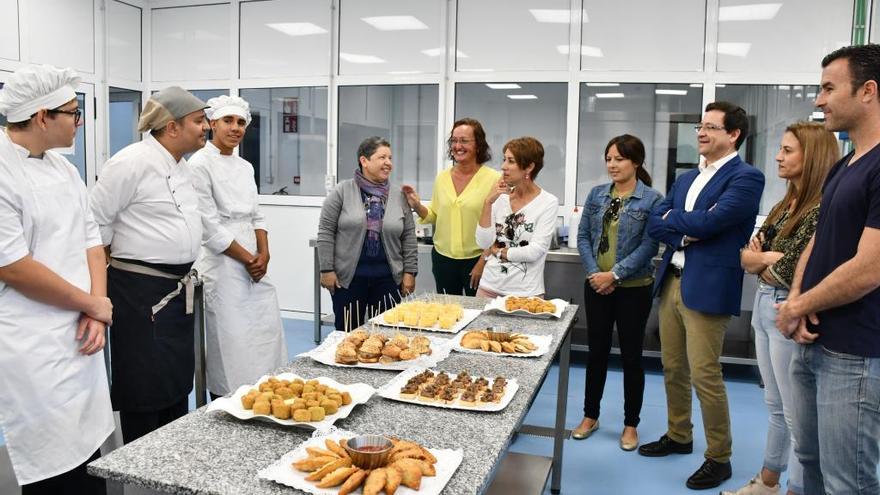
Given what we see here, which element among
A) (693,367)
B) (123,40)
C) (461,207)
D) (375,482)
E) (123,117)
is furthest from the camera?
(123,117)

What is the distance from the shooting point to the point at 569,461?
330 cm

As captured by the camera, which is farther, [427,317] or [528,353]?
[427,317]

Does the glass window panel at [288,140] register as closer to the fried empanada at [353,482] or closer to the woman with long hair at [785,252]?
the woman with long hair at [785,252]

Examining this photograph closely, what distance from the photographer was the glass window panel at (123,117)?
264 inches

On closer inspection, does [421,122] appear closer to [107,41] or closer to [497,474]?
[107,41]

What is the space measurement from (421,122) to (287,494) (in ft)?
16.7

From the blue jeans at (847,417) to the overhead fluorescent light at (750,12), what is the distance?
155 inches

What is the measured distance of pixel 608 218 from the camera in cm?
342

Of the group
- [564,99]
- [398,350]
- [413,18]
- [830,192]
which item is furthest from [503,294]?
[413,18]

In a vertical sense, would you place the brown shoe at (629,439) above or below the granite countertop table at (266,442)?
below

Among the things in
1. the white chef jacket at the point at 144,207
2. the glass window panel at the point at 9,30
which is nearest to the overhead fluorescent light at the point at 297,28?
the glass window panel at the point at 9,30

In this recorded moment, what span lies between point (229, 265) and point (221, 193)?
348 millimetres

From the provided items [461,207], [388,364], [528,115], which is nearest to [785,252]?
[388,364]

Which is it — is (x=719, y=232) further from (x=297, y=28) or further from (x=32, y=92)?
(x=297, y=28)
